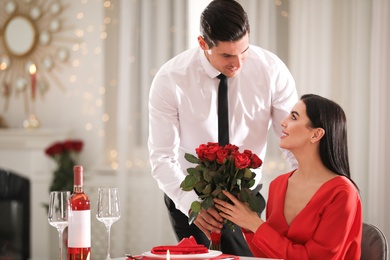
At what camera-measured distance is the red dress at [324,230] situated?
2.40 metres

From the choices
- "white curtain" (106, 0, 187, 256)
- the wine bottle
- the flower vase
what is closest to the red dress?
the flower vase

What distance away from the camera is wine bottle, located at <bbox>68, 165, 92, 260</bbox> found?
2.14m

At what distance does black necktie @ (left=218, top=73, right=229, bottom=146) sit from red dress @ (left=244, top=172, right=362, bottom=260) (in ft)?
2.29

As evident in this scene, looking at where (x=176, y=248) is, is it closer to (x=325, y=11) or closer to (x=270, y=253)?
(x=270, y=253)

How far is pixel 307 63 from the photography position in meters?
5.04

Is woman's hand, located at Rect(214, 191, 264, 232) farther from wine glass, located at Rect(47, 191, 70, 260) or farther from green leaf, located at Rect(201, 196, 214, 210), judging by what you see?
wine glass, located at Rect(47, 191, 70, 260)

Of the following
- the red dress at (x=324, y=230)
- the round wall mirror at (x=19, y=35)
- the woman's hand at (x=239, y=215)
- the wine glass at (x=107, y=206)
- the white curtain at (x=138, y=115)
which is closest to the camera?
the wine glass at (x=107, y=206)

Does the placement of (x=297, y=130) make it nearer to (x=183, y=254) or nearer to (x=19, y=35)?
(x=183, y=254)

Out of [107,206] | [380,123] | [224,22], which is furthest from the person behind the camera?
[380,123]

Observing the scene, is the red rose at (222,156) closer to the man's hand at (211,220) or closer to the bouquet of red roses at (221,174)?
the bouquet of red roses at (221,174)

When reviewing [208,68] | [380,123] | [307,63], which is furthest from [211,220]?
[307,63]

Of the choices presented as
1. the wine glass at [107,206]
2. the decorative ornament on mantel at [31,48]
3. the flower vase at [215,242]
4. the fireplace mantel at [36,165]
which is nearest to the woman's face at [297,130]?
the flower vase at [215,242]

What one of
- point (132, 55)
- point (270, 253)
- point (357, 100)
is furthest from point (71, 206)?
point (132, 55)

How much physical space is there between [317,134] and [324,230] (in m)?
0.35
